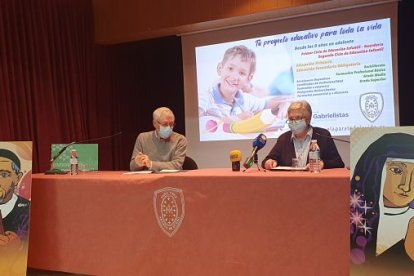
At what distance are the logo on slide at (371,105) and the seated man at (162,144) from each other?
1.84 meters

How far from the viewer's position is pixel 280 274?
1.96 meters

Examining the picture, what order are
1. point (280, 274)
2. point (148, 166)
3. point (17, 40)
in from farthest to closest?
point (17, 40)
point (148, 166)
point (280, 274)

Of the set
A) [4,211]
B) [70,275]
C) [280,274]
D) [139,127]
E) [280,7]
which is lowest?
[70,275]

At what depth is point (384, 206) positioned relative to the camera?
1.72 meters

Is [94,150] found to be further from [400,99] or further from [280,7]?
[400,99]

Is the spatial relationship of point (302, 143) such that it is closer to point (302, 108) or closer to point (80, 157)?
point (302, 108)

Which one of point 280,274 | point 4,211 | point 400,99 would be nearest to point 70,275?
point 4,211

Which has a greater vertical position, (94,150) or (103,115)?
(103,115)

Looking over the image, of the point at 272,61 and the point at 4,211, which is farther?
the point at 272,61

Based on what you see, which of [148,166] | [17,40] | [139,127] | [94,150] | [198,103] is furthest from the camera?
[139,127]

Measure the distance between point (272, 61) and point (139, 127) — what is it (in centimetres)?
220

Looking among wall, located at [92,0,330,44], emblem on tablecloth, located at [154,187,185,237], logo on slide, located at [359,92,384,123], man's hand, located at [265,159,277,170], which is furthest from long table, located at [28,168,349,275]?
wall, located at [92,0,330,44]

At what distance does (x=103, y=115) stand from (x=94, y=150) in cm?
203

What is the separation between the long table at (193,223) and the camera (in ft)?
6.16
